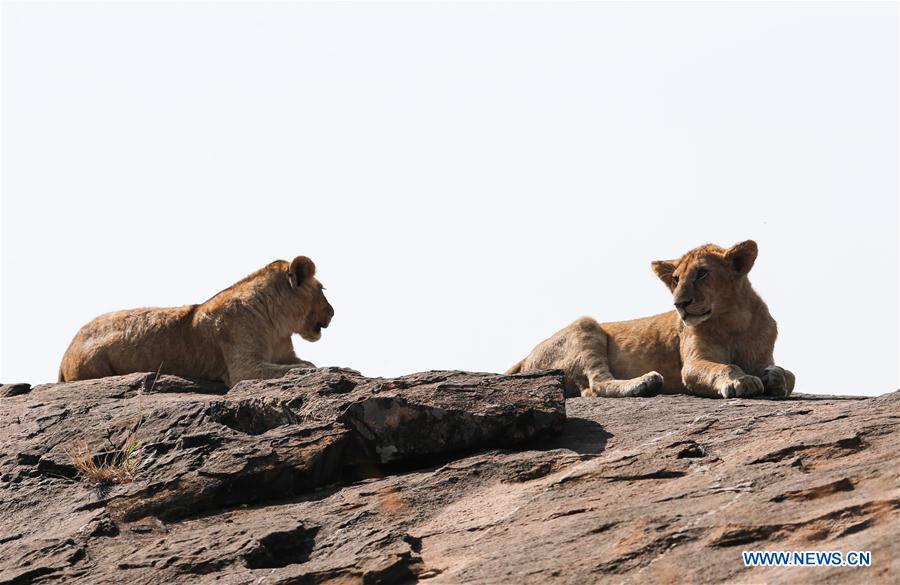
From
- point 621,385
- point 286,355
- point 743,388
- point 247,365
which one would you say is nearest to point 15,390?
point 247,365

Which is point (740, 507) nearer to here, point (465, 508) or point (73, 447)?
point (465, 508)

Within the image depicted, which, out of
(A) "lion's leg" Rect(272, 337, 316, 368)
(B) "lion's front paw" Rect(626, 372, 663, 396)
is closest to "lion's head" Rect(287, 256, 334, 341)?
(A) "lion's leg" Rect(272, 337, 316, 368)

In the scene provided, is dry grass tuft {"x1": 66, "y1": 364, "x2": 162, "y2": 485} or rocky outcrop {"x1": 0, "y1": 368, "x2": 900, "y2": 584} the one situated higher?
dry grass tuft {"x1": 66, "y1": 364, "x2": 162, "y2": 485}

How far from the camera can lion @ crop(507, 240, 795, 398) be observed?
1207 cm

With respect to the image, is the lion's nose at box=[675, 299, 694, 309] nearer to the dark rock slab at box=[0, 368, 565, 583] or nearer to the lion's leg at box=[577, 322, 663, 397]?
the lion's leg at box=[577, 322, 663, 397]

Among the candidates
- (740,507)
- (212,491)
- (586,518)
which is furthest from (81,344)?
(740,507)

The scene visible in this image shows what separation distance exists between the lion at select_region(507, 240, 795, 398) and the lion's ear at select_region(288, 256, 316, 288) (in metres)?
3.08

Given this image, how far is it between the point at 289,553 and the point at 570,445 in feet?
8.10

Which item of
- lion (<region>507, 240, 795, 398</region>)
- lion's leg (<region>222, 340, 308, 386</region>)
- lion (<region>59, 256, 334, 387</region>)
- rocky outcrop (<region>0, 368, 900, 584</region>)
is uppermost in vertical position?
lion (<region>59, 256, 334, 387</region>)

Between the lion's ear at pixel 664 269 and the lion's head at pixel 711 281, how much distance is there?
1.21 feet

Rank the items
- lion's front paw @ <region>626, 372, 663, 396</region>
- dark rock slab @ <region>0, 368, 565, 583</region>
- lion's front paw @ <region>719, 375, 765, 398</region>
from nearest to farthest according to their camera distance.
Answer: dark rock slab @ <region>0, 368, 565, 583</region>, lion's front paw @ <region>719, 375, 765, 398</region>, lion's front paw @ <region>626, 372, 663, 396</region>

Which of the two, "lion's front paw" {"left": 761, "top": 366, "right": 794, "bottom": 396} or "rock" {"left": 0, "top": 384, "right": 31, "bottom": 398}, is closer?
"lion's front paw" {"left": 761, "top": 366, "right": 794, "bottom": 396}

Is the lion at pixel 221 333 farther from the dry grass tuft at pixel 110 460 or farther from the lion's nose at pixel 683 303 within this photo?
the lion's nose at pixel 683 303

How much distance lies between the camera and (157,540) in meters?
9.22
